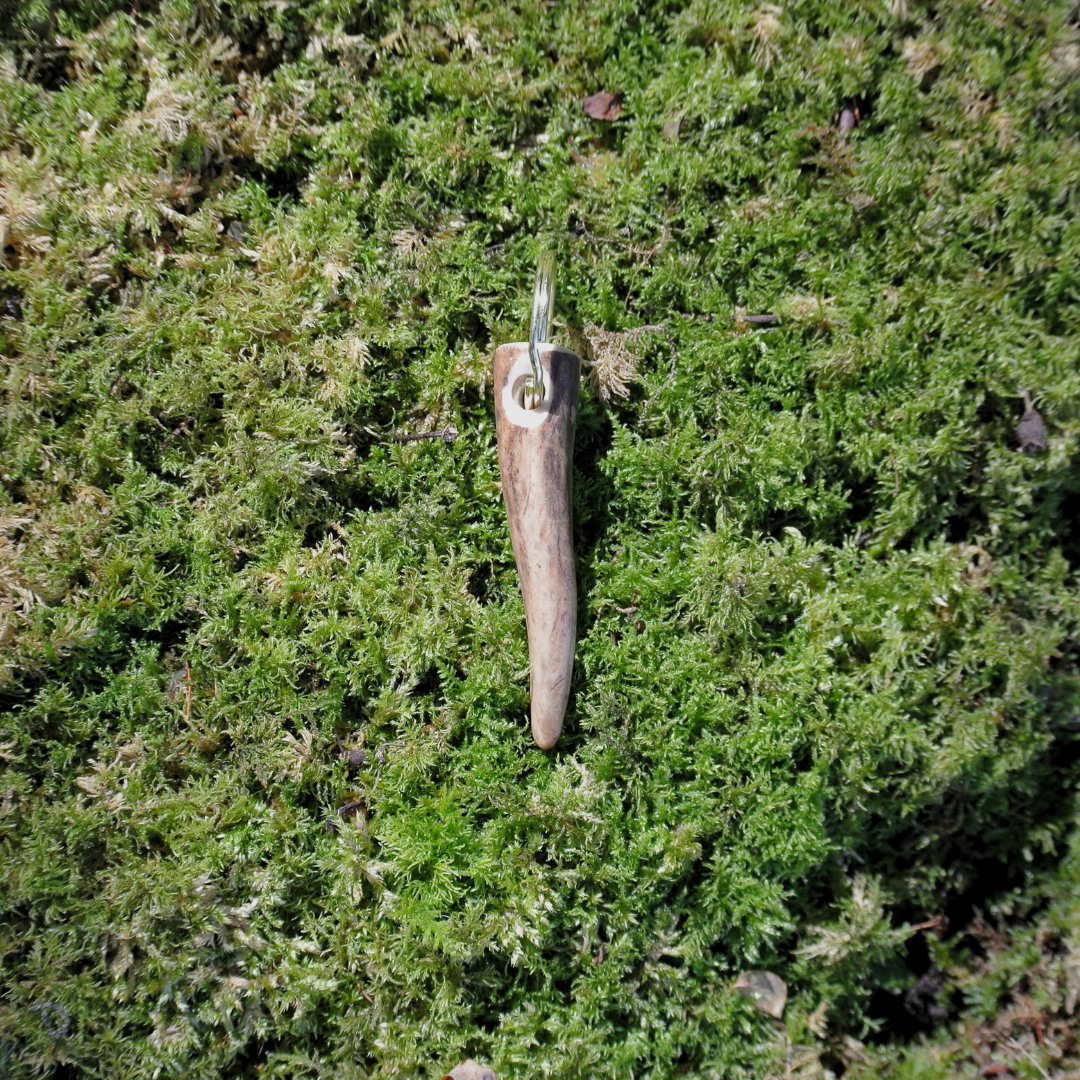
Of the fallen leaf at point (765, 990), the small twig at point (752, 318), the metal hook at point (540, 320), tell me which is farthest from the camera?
the small twig at point (752, 318)

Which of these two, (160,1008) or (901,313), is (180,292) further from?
(901,313)

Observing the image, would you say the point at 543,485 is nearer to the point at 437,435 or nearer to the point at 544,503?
the point at 544,503

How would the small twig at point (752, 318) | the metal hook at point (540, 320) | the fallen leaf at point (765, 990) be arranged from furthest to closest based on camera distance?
the small twig at point (752, 318) < the fallen leaf at point (765, 990) < the metal hook at point (540, 320)

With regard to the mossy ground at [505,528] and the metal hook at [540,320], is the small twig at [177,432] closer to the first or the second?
the mossy ground at [505,528]

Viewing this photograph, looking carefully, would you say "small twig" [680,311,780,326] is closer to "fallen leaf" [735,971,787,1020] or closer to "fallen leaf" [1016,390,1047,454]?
"fallen leaf" [1016,390,1047,454]

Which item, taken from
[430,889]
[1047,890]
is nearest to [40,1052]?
[430,889]

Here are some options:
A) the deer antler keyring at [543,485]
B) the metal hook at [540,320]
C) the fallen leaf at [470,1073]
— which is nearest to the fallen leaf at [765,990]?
the fallen leaf at [470,1073]
